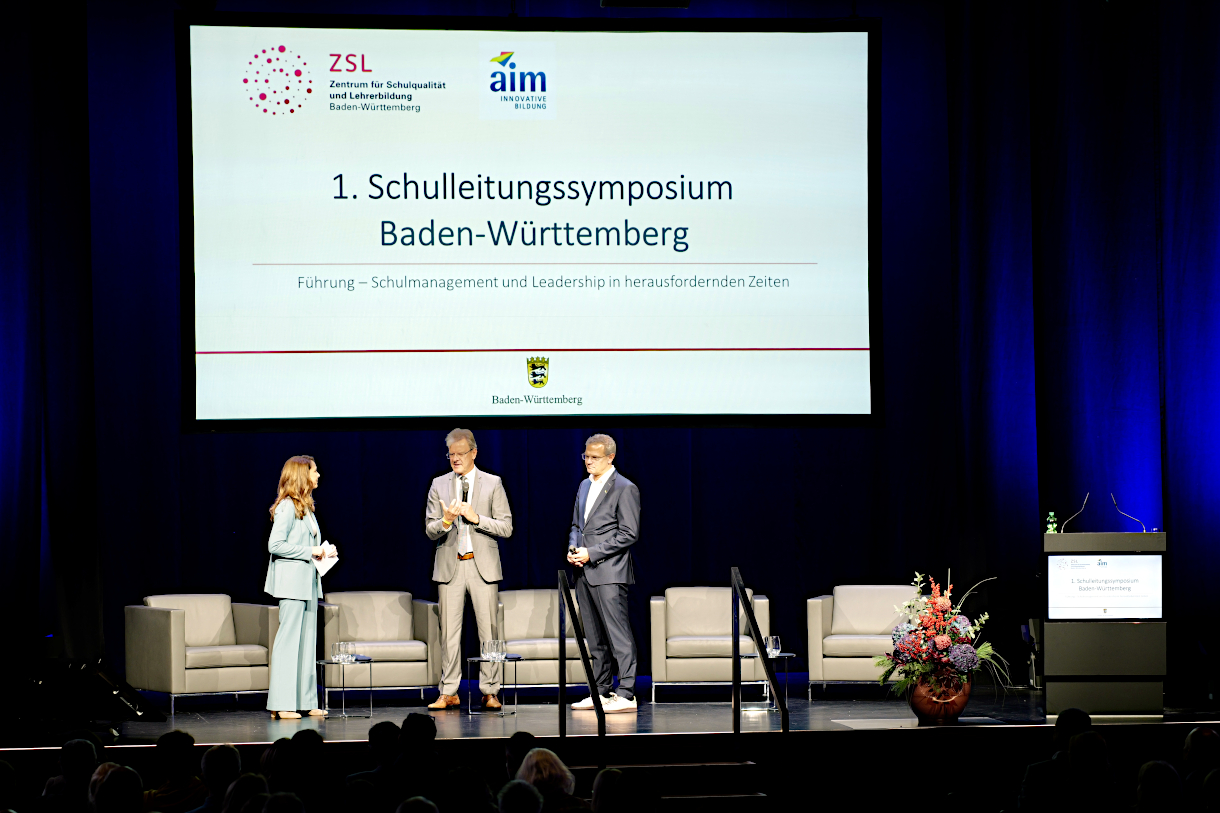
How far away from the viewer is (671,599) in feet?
28.7

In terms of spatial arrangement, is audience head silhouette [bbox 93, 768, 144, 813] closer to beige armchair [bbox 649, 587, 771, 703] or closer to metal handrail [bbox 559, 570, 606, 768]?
metal handrail [bbox 559, 570, 606, 768]

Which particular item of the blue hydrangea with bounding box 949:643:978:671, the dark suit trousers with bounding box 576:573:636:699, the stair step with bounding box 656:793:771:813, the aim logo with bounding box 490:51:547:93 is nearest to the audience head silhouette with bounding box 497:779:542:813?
the stair step with bounding box 656:793:771:813

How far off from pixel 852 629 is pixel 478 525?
8.11 feet

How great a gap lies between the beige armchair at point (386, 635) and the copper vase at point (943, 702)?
2.70m

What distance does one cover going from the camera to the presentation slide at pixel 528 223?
8.29 meters

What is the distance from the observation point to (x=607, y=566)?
7742 millimetres

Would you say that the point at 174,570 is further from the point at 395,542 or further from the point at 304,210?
the point at 304,210

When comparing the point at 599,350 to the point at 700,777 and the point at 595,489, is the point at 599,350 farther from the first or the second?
the point at 700,777

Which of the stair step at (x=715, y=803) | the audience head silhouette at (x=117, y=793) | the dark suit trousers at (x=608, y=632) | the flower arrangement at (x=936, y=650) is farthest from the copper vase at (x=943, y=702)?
the audience head silhouette at (x=117, y=793)

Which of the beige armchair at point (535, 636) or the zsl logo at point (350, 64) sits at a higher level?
the zsl logo at point (350, 64)

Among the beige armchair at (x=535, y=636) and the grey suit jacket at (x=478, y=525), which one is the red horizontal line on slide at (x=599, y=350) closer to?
the grey suit jacket at (x=478, y=525)

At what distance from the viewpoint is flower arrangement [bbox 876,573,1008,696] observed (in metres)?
7.06

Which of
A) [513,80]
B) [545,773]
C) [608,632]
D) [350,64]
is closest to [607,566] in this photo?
[608,632]

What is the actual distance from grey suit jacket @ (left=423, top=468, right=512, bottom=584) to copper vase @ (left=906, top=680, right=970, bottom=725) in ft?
7.46
